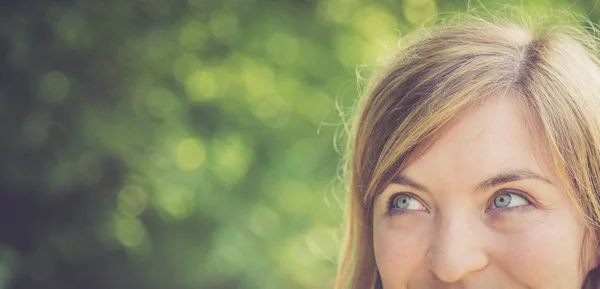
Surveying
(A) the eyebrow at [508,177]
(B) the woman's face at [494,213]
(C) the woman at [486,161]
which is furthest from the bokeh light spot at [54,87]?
(A) the eyebrow at [508,177]

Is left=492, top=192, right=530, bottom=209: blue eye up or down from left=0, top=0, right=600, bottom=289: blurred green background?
down

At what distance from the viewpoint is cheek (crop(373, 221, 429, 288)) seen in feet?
5.63

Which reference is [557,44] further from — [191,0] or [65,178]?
[65,178]

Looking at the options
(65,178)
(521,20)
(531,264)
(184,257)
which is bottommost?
(531,264)

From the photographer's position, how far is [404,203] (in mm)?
1785

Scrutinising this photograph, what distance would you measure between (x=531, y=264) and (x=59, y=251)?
3.10 metres

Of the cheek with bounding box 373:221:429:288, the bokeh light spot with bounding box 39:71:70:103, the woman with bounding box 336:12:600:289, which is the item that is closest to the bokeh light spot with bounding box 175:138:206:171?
the bokeh light spot with bounding box 39:71:70:103

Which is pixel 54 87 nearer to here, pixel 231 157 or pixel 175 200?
pixel 175 200

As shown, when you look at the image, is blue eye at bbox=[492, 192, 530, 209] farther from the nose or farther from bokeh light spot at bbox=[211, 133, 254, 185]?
bokeh light spot at bbox=[211, 133, 254, 185]

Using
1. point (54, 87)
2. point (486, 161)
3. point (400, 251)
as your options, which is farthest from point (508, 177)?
point (54, 87)

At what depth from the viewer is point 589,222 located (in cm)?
171

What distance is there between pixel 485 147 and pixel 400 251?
11.8 inches

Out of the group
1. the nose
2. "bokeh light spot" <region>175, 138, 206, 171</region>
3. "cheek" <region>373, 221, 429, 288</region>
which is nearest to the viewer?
the nose

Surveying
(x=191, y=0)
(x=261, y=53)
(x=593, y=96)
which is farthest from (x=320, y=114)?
(x=593, y=96)
